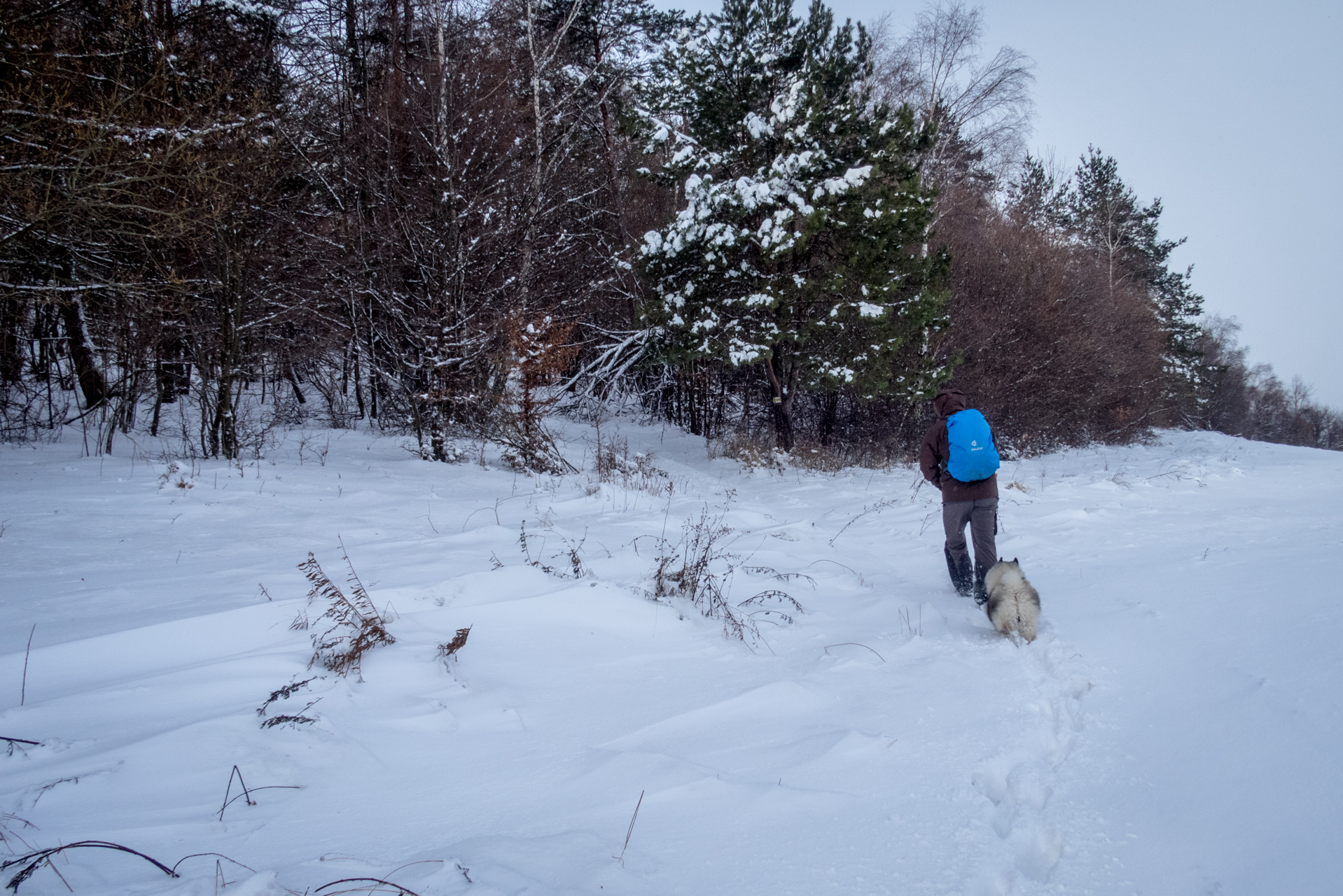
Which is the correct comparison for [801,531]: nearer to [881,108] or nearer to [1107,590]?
[1107,590]

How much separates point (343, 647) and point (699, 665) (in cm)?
196

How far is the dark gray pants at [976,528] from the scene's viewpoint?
5109 millimetres

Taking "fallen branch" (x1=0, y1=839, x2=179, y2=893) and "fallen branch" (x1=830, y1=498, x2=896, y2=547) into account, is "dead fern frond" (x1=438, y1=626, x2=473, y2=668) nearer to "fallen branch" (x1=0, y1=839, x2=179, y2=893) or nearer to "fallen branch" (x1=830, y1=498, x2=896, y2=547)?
"fallen branch" (x1=0, y1=839, x2=179, y2=893)

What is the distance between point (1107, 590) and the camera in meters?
5.05

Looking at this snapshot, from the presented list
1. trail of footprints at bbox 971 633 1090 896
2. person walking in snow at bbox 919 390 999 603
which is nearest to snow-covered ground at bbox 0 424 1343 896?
trail of footprints at bbox 971 633 1090 896

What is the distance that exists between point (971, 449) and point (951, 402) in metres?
0.44

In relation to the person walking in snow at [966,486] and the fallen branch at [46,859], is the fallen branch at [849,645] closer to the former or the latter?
the person walking in snow at [966,486]

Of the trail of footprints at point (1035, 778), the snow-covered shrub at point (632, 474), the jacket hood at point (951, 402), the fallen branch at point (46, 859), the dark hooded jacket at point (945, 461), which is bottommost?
the trail of footprints at point (1035, 778)

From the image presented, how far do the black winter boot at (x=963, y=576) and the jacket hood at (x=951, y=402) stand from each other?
3.71ft

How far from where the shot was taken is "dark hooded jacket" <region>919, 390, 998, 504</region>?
5.11m

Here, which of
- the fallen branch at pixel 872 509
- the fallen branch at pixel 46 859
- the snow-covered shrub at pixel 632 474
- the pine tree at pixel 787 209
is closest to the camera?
the fallen branch at pixel 46 859

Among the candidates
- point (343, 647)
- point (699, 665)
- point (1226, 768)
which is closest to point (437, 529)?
point (343, 647)

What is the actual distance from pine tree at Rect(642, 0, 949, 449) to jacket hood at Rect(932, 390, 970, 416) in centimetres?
626

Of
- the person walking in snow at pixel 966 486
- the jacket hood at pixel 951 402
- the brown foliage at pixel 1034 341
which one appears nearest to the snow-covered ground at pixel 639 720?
the person walking in snow at pixel 966 486
